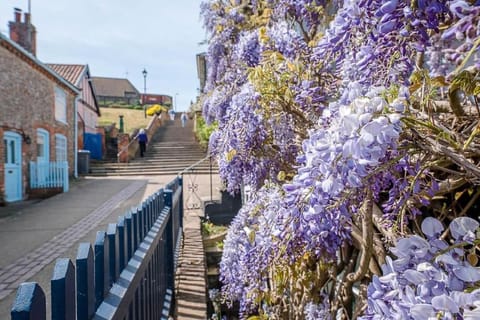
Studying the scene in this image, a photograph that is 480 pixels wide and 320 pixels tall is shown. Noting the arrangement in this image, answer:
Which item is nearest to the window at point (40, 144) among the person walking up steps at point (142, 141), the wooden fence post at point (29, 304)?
the person walking up steps at point (142, 141)

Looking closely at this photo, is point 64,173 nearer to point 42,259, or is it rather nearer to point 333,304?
point 42,259

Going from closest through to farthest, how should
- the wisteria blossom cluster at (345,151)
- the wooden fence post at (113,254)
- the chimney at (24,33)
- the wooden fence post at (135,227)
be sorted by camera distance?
the wisteria blossom cluster at (345,151) < the wooden fence post at (113,254) < the wooden fence post at (135,227) < the chimney at (24,33)

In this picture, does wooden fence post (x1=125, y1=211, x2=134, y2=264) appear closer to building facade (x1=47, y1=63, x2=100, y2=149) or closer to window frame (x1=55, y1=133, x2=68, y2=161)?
window frame (x1=55, y1=133, x2=68, y2=161)

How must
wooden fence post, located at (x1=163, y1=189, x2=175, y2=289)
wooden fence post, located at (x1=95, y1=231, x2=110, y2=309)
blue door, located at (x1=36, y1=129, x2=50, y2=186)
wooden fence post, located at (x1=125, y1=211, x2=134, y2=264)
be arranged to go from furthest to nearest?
blue door, located at (x1=36, y1=129, x2=50, y2=186), wooden fence post, located at (x1=163, y1=189, x2=175, y2=289), wooden fence post, located at (x1=125, y1=211, x2=134, y2=264), wooden fence post, located at (x1=95, y1=231, x2=110, y2=309)

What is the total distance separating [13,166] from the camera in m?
10.8

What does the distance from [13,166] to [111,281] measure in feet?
35.8

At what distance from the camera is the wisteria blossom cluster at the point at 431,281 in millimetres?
750

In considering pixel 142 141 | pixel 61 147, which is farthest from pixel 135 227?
pixel 142 141

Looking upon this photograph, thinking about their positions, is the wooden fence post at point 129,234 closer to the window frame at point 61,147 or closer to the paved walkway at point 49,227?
the paved walkway at point 49,227

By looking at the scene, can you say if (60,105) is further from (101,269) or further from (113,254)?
(101,269)

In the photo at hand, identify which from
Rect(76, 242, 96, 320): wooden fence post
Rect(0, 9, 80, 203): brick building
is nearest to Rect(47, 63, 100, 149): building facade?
Rect(0, 9, 80, 203): brick building

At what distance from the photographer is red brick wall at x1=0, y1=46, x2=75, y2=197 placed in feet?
33.7

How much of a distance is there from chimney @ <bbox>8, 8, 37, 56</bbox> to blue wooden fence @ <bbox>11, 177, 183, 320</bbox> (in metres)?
15.0

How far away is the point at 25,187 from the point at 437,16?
12.5 meters
